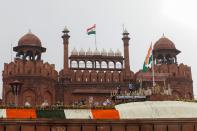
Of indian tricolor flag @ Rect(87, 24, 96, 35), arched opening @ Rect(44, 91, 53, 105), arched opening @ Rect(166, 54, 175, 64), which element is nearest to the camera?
arched opening @ Rect(44, 91, 53, 105)

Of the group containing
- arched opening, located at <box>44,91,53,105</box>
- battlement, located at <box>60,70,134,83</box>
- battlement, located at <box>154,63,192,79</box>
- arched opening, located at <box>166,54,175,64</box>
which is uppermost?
arched opening, located at <box>166,54,175,64</box>

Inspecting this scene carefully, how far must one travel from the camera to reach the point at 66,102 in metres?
47.3

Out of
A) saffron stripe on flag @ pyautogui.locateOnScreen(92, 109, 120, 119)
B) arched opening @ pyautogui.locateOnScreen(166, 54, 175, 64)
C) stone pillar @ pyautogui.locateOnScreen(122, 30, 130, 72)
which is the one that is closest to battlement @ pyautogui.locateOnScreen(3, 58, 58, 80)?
stone pillar @ pyautogui.locateOnScreen(122, 30, 130, 72)

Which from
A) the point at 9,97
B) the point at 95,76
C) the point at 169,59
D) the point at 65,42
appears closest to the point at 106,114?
the point at 95,76

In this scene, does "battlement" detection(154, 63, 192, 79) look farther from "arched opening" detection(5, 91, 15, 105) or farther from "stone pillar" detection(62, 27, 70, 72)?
"arched opening" detection(5, 91, 15, 105)

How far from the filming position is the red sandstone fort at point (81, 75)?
152ft

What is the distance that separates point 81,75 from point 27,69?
6062 millimetres

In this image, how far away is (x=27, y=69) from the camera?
1834 inches

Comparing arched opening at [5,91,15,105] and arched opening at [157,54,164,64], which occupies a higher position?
arched opening at [157,54,164,64]

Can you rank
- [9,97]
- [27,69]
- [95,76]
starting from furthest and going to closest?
[95,76], [27,69], [9,97]

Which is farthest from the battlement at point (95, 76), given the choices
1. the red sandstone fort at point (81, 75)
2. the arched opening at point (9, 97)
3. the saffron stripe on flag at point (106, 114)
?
the saffron stripe on flag at point (106, 114)

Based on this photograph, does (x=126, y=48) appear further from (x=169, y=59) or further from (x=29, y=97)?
(x=29, y=97)

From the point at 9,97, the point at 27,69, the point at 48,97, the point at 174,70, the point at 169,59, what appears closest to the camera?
the point at 9,97

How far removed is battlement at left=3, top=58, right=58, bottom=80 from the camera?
1829 inches
